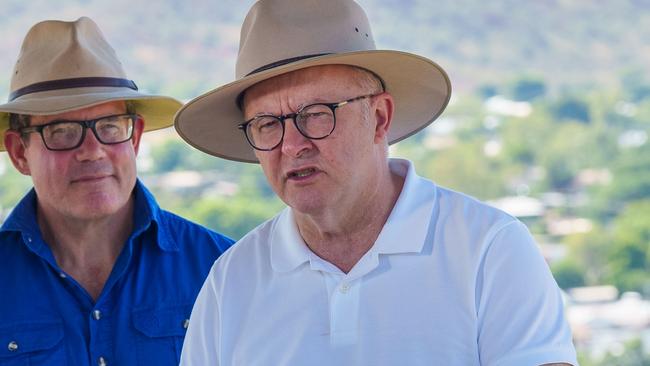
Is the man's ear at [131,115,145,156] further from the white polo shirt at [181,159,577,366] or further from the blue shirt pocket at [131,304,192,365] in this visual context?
the white polo shirt at [181,159,577,366]

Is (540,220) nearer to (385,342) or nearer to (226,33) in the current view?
(226,33)

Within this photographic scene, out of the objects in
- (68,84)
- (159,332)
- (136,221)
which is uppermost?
(68,84)

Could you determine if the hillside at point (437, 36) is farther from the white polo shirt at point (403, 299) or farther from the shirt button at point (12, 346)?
the white polo shirt at point (403, 299)

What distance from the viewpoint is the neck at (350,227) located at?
2.01m

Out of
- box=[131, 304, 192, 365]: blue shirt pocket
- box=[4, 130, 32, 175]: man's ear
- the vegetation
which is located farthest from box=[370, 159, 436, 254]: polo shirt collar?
the vegetation

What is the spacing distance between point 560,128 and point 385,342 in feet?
113

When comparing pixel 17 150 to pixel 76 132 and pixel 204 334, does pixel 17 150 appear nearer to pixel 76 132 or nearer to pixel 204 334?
pixel 76 132

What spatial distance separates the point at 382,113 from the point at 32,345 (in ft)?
3.64

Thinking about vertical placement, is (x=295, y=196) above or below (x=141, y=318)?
above

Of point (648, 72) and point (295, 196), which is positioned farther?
point (648, 72)

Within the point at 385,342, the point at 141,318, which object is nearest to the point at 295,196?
the point at 385,342

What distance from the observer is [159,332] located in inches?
104

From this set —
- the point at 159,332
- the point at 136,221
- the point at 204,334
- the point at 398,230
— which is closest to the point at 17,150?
the point at 136,221

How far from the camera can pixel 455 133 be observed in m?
34.9
